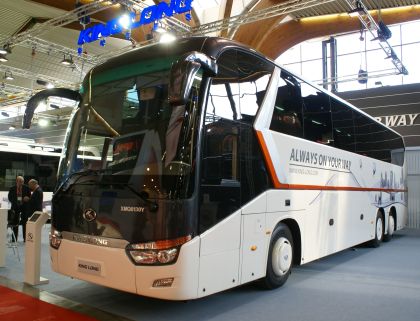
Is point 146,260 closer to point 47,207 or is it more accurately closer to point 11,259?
point 11,259

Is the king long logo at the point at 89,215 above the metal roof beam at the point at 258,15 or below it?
below

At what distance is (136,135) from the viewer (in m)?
4.38

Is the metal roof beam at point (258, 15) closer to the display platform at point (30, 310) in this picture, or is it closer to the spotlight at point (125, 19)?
the spotlight at point (125, 19)

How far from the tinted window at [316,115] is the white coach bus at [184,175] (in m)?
0.24

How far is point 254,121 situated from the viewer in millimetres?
5234

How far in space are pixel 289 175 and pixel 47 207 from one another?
11437 millimetres

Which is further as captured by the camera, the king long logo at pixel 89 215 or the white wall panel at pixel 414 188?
the white wall panel at pixel 414 188

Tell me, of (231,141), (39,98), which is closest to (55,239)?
(39,98)

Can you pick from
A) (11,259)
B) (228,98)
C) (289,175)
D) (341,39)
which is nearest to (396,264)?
(289,175)

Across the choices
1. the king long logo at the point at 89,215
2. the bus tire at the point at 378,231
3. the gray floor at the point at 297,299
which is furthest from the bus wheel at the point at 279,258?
the bus tire at the point at 378,231

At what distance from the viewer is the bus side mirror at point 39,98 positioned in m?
5.26

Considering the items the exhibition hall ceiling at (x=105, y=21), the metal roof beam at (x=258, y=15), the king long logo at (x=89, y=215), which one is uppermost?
the exhibition hall ceiling at (x=105, y=21)

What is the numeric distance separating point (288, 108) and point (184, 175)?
262 cm

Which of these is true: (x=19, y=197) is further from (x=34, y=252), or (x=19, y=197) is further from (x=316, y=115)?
(x=316, y=115)
